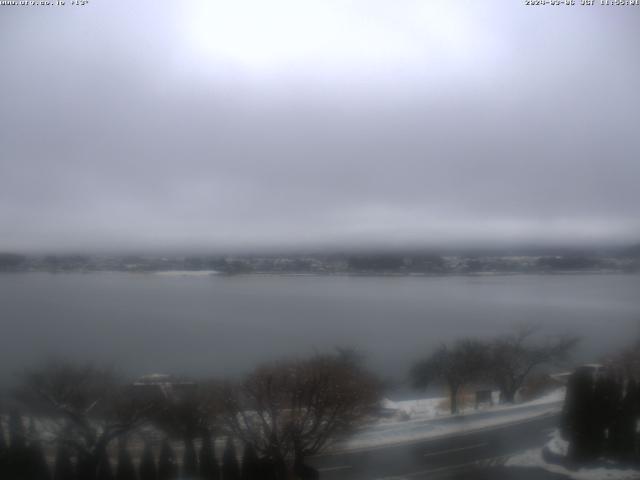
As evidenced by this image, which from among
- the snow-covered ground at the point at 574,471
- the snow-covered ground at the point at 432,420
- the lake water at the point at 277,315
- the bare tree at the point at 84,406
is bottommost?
the snow-covered ground at the point at 574,471

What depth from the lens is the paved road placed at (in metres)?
2.09

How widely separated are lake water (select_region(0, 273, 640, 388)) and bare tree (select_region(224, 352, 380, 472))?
12 cm

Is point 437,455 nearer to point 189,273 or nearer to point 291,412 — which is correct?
point 291,412

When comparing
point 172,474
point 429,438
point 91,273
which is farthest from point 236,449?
point 91,273

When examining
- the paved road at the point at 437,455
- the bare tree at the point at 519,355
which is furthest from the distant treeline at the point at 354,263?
the paved road at the point at 437,455

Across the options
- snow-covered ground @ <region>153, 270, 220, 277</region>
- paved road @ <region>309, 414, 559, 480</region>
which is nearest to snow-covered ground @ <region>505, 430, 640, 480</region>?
paved road @ <region>309, 414, 559, 480</region>

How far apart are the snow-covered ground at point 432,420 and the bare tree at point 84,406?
0.93m

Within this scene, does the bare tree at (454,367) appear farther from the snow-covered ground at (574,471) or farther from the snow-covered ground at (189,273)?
the snow-covered ground at (189,273)

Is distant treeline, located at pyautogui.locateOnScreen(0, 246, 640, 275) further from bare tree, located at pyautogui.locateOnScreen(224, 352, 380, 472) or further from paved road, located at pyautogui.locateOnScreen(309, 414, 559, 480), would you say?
paved road, located at pyautogui.locateOnScreen(309, 414, 559, 480)

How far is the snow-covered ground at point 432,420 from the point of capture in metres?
2.10

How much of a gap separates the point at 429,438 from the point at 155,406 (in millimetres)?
1235

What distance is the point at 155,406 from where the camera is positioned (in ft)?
6.70

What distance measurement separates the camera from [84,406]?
1.98 meters

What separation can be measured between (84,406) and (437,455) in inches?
61.6
